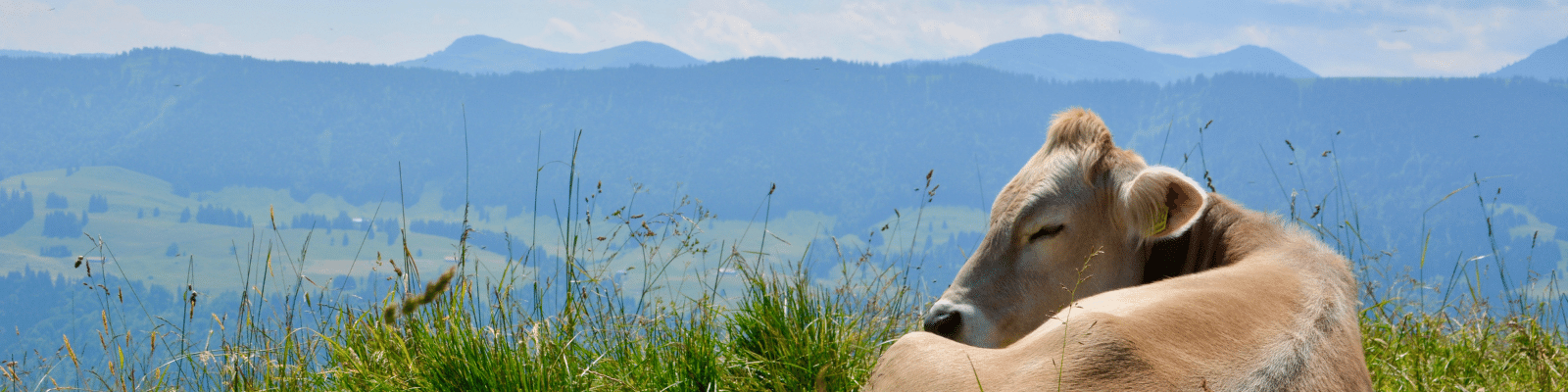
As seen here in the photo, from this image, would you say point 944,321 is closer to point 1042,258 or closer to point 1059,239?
point 1042,258

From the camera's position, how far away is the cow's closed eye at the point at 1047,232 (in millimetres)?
3303

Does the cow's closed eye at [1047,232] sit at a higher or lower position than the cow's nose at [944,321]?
higher

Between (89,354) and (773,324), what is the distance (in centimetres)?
11697

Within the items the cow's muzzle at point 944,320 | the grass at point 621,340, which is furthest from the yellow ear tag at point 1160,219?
the grass at point 621,340

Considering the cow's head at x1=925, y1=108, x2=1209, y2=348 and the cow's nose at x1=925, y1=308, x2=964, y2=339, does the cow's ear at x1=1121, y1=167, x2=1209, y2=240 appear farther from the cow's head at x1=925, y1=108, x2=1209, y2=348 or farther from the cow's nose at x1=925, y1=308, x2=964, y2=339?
the cow's nose at x1=925, y1=308, x2=964, y2=339

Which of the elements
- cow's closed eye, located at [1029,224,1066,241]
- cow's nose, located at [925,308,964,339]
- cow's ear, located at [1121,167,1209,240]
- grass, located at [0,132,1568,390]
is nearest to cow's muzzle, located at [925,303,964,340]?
cow's nose, located at [925,308,964,339]

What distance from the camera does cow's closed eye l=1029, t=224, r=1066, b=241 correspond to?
3303mm

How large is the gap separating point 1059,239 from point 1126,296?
799mm

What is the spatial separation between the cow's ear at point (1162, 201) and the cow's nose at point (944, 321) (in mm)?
808

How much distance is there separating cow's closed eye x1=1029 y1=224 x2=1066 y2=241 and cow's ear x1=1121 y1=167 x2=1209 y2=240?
0.91 ft

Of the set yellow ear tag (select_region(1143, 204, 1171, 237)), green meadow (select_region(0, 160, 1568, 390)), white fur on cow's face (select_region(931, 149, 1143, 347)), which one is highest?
yellow ear tag (select_region(1143, 204, 1171, 237))

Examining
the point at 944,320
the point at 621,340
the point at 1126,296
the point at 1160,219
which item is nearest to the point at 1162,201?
the point at 1160,219

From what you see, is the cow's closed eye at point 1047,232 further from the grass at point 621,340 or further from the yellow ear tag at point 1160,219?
→ the grass at point 621,340

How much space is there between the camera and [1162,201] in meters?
3.08
